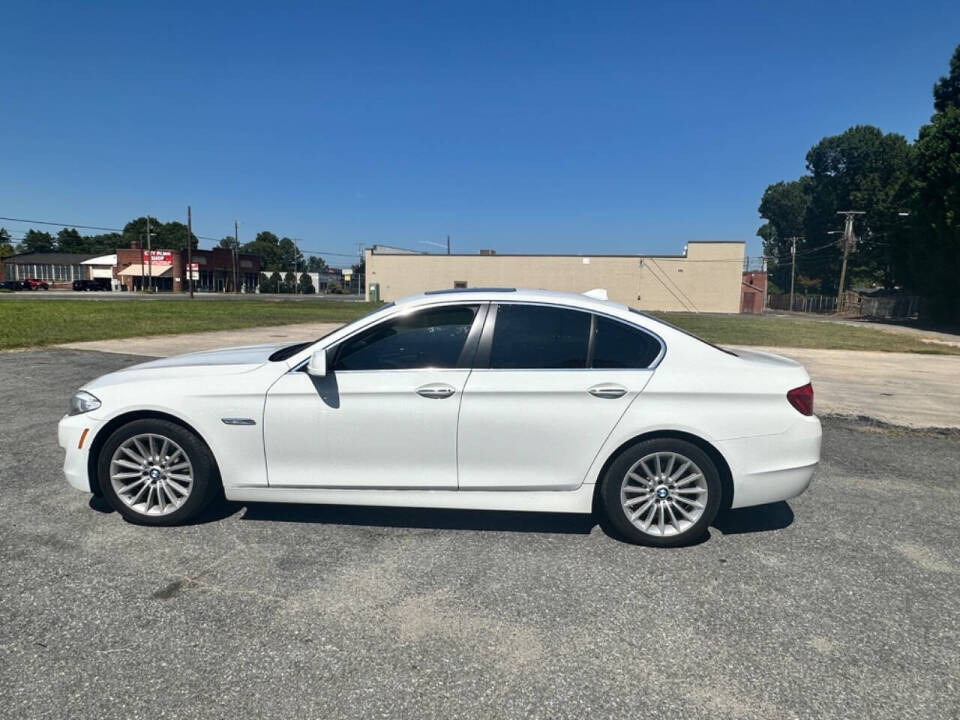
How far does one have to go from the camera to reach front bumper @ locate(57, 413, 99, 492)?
12.5 ft

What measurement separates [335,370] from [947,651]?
345 cm

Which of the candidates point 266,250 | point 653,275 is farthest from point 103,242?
point 653,275

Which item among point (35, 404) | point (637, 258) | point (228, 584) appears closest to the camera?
point (228, 584)

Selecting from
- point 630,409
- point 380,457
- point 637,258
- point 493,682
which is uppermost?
point 637,258

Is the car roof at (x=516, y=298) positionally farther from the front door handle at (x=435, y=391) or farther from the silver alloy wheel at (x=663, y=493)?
the silver alloy wheel at (x=663, y=493)

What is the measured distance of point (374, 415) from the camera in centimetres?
364

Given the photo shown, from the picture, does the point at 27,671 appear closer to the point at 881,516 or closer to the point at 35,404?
the point at 881,516

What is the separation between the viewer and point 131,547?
3.58m

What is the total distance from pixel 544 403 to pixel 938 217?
3934cm

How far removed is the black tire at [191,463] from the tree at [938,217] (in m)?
38.6

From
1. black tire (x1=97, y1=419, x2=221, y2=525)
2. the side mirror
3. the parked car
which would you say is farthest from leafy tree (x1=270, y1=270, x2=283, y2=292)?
the side mirror

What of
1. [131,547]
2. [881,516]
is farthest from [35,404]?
[881,516]

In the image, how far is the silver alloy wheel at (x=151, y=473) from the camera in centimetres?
381

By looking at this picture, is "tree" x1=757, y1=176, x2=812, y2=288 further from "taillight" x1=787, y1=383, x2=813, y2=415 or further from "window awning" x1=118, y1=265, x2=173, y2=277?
"taillight" x1=787, y1=383, x2=813, y2=415
